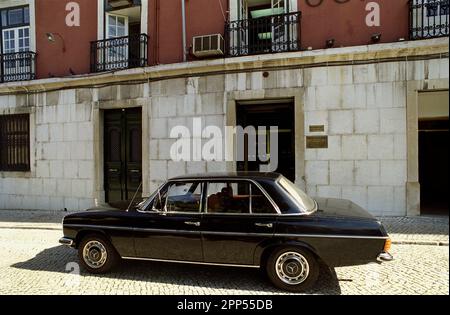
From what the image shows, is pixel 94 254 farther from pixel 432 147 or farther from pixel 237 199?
pixel 432 147

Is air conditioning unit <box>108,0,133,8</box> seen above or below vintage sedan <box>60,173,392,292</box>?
above

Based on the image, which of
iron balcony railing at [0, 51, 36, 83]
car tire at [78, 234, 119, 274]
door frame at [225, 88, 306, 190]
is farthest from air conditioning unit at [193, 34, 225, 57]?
iron balcony railing at [0, 51, 36, 83]

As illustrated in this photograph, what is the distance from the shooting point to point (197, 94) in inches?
369

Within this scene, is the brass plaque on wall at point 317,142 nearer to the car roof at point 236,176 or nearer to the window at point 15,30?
the car roof at point 236,176

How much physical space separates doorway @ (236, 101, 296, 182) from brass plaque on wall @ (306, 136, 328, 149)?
85 centimetres

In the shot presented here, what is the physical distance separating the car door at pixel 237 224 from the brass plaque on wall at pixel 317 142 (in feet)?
15.4

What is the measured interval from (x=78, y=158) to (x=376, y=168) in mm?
9223

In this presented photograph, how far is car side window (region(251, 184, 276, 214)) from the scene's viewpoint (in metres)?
4.19

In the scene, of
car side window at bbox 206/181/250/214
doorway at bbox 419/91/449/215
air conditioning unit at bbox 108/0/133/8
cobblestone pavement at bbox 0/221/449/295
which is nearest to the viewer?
cobblestone pavement at bbox 0/221/449/295

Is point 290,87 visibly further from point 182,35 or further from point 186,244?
point 186,244

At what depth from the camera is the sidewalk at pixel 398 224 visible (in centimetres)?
604

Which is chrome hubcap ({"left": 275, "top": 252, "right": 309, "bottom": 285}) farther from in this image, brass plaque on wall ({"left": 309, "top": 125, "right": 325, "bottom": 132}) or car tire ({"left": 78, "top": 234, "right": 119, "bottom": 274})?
brass plaque on wall ({"left": 309, "top": 125, "right": 325, "bottom": 132})

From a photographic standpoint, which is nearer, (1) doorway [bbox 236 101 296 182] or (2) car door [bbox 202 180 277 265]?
(2) car door [bbox 202 180 277 265]

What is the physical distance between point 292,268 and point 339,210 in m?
1.05
